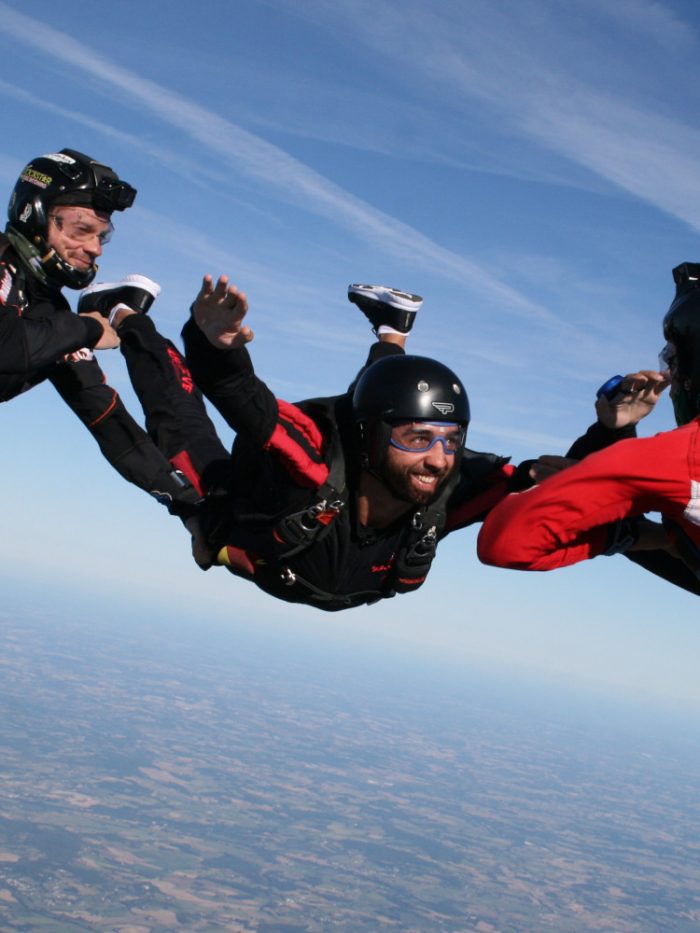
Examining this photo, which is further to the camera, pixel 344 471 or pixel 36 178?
pixel 36 178

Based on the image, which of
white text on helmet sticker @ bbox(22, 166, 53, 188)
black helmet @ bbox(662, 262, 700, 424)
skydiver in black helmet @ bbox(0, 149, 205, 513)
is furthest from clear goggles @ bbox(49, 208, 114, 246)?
black helmet @ bbox(662, 262, 700, 424)

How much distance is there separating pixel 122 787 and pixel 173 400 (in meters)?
190

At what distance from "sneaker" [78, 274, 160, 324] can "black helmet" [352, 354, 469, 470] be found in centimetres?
186

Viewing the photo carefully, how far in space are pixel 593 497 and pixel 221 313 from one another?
6.29 ft

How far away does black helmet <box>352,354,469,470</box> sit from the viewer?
438cm

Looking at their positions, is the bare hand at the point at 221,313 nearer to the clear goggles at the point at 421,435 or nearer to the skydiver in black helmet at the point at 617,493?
the clear goggles at the point at 421,435

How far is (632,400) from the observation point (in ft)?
13.1

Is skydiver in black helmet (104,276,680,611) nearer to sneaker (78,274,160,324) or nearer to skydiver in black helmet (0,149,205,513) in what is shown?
skydiver in black helmet (0,149,205,513)

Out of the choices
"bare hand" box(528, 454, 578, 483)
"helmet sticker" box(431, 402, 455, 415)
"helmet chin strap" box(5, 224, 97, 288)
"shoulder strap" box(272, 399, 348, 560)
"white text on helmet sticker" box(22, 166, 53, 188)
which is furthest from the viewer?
"white text on helmet sticker" box(22, 166, 53, 188)

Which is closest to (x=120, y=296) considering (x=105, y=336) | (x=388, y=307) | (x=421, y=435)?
(x=105, y=336)

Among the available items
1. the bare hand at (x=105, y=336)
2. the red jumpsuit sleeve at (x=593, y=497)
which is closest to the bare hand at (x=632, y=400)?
the red jumpsuit sleeve at (x=593, y=497)

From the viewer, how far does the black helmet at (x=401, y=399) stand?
14.4 ft

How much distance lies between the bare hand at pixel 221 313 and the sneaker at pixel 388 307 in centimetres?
183

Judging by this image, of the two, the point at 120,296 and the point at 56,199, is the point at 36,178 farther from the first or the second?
the point at 120,296
